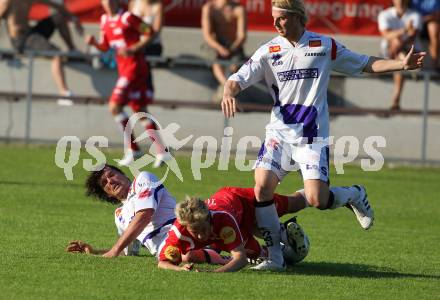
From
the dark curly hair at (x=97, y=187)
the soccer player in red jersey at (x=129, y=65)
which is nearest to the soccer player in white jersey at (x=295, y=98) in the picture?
the dark curly hair at (x=97, y=187)

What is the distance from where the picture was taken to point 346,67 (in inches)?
360

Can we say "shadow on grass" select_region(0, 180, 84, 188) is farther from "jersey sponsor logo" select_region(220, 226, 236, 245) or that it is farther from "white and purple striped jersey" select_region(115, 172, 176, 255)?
"jersey sponsor logo" select_region(220, 226, 236, 245)

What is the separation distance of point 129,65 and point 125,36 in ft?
1.49

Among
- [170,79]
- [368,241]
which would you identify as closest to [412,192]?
[368,241]

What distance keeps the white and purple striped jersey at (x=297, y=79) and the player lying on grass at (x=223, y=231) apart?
2.02 feet

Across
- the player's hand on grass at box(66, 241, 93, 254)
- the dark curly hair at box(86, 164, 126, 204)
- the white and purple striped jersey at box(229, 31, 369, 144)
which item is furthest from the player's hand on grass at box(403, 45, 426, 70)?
the player's hand on grass at box(66, 241, 93, 254)

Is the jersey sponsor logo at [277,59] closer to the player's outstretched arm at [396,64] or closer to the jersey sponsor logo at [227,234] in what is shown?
the player's outstretched arm at [396,64]

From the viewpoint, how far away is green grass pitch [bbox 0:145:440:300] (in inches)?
304

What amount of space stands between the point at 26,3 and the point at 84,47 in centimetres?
137

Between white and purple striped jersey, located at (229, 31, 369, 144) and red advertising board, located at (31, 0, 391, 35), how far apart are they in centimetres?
1112

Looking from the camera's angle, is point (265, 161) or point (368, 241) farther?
point (368, 241)

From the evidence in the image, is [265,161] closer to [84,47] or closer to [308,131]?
[308,131]

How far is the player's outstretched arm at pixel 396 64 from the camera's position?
874 cm

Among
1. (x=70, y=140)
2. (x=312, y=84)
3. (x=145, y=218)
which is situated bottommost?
(x=70, y=140)
